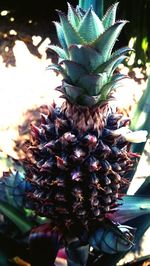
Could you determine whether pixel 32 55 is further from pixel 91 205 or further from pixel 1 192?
pixel 91 205

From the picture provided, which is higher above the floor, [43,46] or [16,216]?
[43,46]

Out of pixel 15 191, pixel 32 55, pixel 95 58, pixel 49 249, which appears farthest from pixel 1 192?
pixel 32 55

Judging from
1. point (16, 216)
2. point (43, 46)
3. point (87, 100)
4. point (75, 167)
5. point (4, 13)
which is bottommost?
point (16, 216)

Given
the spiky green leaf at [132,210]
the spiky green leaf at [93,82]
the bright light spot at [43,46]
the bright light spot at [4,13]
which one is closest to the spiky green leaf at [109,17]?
the spiky green leaf at [93,82]

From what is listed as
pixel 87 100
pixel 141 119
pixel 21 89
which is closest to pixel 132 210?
pixel 141 119

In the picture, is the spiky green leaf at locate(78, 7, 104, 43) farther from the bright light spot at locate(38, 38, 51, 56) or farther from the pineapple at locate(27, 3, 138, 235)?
the bright light spot at locate(38, 38, 51, 56)

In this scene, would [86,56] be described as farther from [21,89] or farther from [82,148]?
[21,89]

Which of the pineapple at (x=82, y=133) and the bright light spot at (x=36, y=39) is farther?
the bright light spot at (x=36, y=39)

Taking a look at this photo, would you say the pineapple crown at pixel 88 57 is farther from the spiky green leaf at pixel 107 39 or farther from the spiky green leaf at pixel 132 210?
the spiky green leaf at pixel 132 210
